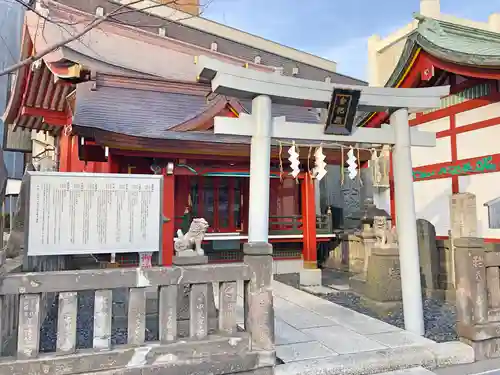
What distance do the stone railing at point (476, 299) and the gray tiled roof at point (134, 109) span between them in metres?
6.94

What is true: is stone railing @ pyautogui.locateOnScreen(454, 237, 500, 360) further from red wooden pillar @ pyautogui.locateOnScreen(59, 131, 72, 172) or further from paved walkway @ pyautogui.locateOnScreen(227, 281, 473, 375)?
red wooden pillar @ pyautogui.locateOnScreen(59, 131, 72, 172)

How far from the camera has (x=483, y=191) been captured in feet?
26.0

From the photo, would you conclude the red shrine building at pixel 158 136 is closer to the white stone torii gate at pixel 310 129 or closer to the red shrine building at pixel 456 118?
the white stone torii gate at pixel 310 129

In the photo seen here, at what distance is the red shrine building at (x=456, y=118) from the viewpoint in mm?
7613

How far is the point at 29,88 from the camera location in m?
11.4

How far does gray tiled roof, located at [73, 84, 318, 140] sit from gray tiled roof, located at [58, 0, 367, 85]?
590 cm

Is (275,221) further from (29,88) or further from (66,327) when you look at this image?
(66,327)

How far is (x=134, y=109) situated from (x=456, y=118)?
8550 millimetres

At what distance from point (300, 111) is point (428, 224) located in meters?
8.00

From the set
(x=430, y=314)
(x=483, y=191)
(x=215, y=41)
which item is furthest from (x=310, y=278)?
(x=215, y=41)

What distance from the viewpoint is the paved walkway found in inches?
178

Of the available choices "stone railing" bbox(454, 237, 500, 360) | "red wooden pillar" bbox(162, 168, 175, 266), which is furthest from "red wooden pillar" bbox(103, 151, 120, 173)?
"stone railing" bbox(454, 237, 500, 360)

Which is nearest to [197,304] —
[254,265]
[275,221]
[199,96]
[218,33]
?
[254,265]

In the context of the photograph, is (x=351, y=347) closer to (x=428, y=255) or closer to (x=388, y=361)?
(x=388, y=361)
